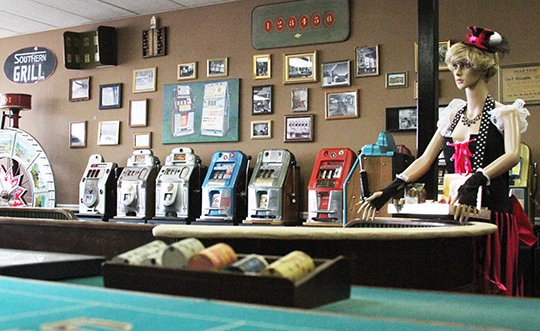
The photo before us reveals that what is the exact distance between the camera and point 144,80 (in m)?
8.28

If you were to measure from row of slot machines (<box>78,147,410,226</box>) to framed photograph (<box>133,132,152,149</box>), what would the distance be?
45cm

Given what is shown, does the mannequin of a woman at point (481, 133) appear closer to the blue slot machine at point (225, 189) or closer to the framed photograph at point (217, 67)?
the blue slot machine at point (225, 189)

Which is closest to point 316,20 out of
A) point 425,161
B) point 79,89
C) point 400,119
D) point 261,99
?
point 261,99

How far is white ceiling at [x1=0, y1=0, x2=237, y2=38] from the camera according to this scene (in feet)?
25.7

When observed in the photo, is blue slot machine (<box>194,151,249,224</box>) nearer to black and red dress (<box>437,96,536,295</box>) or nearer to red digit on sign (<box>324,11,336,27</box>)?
red digit on sign (<box>324,11,336,27</box>)

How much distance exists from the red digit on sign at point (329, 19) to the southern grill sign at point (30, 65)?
4.14 metres

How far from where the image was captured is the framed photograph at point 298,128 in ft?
23.6

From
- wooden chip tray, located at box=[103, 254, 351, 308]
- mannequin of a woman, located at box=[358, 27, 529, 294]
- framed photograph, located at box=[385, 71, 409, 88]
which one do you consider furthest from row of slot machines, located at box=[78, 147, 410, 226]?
wooden chip tray, located at box=[103, 254, 351, 308]

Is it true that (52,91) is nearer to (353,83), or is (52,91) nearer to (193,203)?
(193,203)

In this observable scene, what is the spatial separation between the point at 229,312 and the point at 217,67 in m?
6.77

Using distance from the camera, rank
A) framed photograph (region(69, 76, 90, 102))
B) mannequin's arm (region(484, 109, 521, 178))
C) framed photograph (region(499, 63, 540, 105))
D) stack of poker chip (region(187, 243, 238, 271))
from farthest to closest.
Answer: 1. framed photograph (region(69, 76, 90, 102))
2. framed photograph (region(499, 63, 540, 105))
3. mannequin's arm (region(484, 109, 521, 178))
4. stack of poker chip (region(187, 243, 238, 271))

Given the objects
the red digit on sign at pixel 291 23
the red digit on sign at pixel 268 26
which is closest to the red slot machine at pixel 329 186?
the red digit on sign at pixel 291 23

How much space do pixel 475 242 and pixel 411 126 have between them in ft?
12.8

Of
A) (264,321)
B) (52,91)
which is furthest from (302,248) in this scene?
(52,91)
